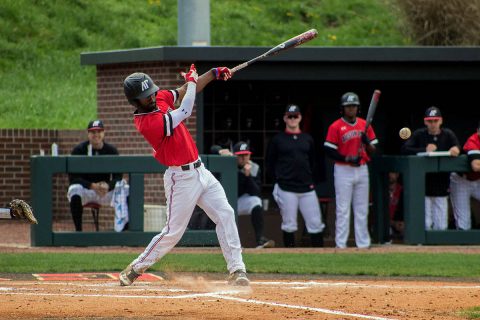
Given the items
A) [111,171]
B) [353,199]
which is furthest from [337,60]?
[111,171]

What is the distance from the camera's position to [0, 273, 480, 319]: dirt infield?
773 centimetres

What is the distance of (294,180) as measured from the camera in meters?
14.5

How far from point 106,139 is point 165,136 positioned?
7358 mm

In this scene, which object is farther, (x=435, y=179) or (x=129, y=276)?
(x=435, y=179)

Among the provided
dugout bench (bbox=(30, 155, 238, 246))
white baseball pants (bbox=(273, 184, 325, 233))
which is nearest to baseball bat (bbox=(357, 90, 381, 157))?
white baseball pants (bbox=(273, 184, 325, 233))

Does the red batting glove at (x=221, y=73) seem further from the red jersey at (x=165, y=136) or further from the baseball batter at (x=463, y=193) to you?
the baseball batter at (x=463, y=193)

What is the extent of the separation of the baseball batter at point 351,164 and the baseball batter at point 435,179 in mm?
742

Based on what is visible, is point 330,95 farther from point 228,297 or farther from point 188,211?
point 228,297

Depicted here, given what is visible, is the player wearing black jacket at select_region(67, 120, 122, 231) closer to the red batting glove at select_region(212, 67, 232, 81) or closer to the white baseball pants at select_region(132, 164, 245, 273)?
the white baseball pants at select_region(132, 164, 245, 273)

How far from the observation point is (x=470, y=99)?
17203 millimetres

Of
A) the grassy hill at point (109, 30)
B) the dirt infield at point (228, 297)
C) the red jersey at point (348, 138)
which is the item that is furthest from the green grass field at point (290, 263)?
the grassy hill at point (109, 30)

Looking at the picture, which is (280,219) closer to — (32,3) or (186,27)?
(186,27)

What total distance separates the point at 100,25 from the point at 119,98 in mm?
8078

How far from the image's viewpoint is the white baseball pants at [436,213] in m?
14.6
